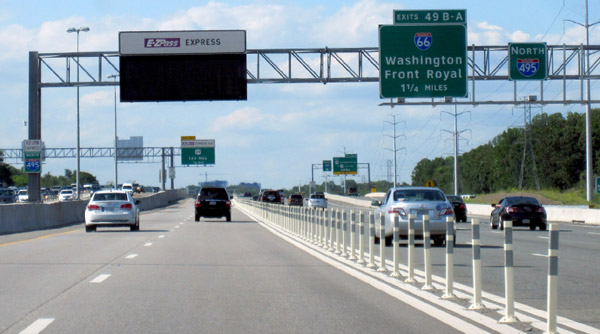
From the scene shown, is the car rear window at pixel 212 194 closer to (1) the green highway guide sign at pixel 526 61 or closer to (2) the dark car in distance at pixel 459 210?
(2) the dark car in distance at pixel 459 210

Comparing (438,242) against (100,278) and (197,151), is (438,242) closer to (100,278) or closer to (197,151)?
(100,278)

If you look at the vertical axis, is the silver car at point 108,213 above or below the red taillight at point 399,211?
below

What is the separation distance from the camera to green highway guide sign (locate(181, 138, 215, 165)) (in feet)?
311

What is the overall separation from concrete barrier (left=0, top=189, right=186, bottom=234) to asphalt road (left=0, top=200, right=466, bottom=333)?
12.9 meters

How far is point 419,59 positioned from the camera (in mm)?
37156

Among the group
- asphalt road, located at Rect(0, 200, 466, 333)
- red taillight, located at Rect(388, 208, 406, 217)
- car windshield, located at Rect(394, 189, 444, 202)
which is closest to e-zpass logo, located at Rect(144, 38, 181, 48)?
car windshield, located at Rect(394, 189, 444, 202)

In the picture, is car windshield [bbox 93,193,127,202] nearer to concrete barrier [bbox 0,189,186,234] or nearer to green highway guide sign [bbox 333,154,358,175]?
concrete barrier [bbox 0,189,186,234]

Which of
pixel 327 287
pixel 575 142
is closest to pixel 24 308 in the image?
pixel 327 287

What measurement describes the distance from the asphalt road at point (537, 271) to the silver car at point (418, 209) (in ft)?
1.72

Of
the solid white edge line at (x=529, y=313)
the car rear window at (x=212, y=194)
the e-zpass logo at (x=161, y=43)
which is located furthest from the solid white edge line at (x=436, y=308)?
the car rear window at (x=212, y=194)

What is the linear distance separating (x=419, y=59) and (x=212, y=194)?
14166 millimetres

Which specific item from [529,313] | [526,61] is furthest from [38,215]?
[529,313]

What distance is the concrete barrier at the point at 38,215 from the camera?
33.3 m

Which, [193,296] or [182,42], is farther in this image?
[182,42]
